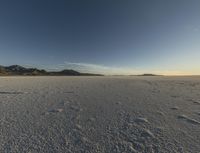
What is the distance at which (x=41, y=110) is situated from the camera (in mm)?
4289

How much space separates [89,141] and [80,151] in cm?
32

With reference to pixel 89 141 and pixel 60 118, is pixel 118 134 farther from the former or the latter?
pixel 60 118

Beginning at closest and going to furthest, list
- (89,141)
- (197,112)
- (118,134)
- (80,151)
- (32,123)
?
1. (80,151)
2. (89,141)
3. (118,134)
4. (32,123)
5. (197,112)

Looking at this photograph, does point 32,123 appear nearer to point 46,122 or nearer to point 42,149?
point 46,122

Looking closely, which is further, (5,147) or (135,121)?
A: (135,121)

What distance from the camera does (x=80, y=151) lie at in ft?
7.34

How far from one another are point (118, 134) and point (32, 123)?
2.09m

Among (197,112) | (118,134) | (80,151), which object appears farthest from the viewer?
(197,112)

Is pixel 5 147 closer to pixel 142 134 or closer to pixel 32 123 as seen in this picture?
pixel 32 123

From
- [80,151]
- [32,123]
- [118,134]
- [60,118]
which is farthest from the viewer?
[60,118]

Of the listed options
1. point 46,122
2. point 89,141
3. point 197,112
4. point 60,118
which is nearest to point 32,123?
point 46,122

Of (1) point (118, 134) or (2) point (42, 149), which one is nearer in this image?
(2) point (42, 149)

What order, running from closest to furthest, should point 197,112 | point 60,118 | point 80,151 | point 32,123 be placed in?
point 80,151 → point 32,123 → point 60,118 → point 197,112

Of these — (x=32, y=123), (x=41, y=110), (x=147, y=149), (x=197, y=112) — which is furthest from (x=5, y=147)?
(x=197, y=112)
